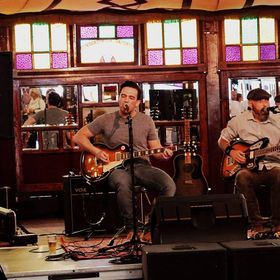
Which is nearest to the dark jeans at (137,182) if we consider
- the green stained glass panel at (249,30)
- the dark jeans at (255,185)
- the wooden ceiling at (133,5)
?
the dark jeans at (255,185)

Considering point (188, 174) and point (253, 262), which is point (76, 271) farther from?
point (188, 174)

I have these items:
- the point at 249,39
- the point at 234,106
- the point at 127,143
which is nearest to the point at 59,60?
the point at 234,106

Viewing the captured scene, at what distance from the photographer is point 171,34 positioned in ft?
31.7

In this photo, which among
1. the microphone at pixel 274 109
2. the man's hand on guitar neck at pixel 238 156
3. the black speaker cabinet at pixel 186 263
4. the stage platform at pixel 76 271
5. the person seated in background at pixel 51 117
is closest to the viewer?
the black speaker cabinet at pixel 186 263

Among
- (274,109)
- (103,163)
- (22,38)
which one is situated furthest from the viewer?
(22,38)

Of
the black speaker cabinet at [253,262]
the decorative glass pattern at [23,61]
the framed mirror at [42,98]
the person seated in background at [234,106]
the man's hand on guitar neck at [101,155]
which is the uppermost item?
the decorative glass pattern at [23,61]

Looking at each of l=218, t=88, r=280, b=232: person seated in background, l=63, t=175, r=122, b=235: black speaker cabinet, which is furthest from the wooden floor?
l=218, t=88, r=280, b=232: person seated in background

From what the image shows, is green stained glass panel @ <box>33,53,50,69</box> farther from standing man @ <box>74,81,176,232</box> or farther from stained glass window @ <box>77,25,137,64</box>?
standing man @ <box>74,81,176,232</box>

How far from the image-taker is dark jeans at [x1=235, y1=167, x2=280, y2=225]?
7.19m

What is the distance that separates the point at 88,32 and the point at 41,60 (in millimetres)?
747

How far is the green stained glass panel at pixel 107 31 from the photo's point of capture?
379 inches

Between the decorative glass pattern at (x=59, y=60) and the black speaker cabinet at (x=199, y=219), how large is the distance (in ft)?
15.9

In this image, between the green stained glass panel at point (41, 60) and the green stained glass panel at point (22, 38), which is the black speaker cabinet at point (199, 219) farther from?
the green stained glass panel at point (22, 38)

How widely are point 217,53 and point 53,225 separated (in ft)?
10.6
